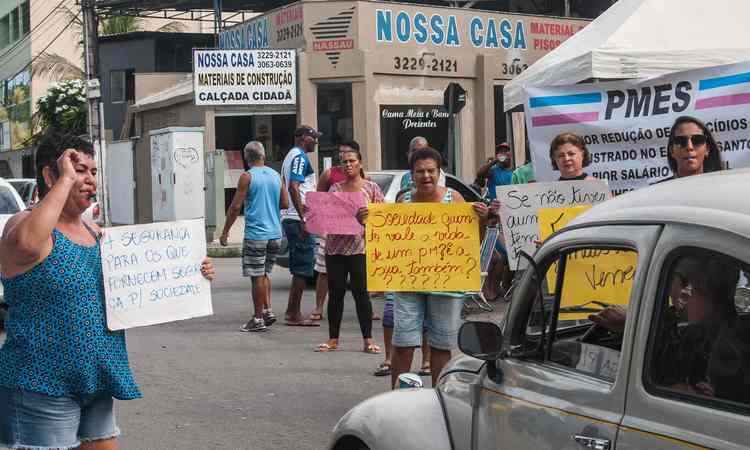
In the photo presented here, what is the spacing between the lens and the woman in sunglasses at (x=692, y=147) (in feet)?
21.0

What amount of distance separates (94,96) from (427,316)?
21406 mm

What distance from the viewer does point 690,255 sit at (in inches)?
119

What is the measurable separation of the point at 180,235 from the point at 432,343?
108 inches

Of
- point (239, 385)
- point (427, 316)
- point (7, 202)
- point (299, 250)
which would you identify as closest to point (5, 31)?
point (7, 202)

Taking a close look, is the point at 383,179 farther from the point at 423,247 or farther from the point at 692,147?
the point at 692,147

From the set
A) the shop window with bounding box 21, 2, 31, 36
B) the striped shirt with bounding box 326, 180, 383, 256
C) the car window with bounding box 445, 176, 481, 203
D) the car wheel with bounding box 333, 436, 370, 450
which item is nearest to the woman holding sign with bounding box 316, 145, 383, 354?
the striped shirt with bounding box 326, 180, 383, 256

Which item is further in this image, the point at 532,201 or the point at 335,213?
the point at 335,213

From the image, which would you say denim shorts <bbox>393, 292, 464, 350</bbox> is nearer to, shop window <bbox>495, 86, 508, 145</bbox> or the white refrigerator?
the white refrigerator

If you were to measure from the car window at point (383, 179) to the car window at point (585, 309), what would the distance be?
10.9 metres

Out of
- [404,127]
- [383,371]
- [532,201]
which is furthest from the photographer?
[404,127]

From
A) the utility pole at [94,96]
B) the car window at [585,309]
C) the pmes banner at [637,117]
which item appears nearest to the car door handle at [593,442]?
the car window at [585,309]

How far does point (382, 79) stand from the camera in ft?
85.1

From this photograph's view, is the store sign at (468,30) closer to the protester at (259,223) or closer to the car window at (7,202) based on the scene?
the car window at (7,202)

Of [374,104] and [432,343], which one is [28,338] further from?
[374,104]
